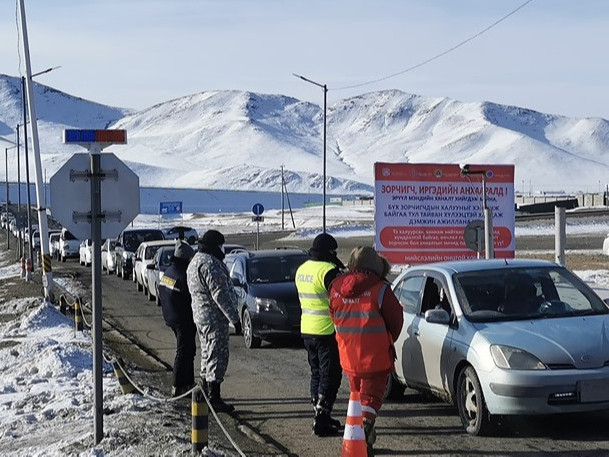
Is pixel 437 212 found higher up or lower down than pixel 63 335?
higher up

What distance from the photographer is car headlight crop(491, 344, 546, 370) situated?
935 centimetres

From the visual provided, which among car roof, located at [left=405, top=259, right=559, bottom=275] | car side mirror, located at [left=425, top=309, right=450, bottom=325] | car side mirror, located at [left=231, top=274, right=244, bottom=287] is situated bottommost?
car side mirror, located at [left=231, top=274, right=244, bottom=287]

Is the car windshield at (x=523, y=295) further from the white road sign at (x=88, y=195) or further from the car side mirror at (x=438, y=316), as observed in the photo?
the white road sign at (x=88, y=195)

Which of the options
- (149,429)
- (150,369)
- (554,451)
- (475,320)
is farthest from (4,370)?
(554,451)

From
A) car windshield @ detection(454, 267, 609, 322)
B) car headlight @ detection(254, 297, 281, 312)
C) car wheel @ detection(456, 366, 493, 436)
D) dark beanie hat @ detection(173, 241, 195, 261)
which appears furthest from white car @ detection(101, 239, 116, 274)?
car wheel @ detection(456, 366, 493, 436)

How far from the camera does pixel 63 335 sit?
19.4 metres

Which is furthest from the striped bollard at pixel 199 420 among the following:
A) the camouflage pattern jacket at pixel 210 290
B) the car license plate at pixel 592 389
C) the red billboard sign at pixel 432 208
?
the red billboard sign at pixel 432 208

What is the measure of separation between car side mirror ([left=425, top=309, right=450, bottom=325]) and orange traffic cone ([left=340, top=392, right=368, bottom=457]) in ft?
9.55

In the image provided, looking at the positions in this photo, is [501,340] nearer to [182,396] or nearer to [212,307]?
[182,396]

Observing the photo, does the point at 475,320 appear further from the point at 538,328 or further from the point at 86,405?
the point at 86,405

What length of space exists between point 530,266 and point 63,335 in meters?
10.6

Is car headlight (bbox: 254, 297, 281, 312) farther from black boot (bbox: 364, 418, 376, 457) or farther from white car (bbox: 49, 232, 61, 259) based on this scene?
white car (bbox: 49, 232, 61, 259)

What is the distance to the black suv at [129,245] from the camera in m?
39.6

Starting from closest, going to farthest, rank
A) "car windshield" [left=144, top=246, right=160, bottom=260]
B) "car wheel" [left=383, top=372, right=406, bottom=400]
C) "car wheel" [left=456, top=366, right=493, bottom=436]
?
"car wheel" [left=456, top=366, right=493, bottom=436]
"car wheel" [left=383, top=372, right=406, bottom=400]
"car windshield" [left=144, top=246, right=160, bottom=260]
